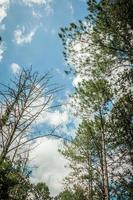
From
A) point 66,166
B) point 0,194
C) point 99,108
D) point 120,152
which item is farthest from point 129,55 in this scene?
point 66,166

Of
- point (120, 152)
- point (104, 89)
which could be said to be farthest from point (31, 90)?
point (120, 152)

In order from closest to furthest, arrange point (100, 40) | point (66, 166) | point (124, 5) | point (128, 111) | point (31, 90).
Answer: point (31, 90) → point (124, 5) → point (100, 40) → point (128, 111) → point (66, 166)

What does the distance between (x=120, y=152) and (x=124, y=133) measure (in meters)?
1.22

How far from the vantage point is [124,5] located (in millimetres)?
13711

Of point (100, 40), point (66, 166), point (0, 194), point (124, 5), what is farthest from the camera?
point (66, 166)

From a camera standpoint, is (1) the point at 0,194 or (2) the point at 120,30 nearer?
(1) the point at 0,194

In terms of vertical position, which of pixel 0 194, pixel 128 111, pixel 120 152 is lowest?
pixel 0 194

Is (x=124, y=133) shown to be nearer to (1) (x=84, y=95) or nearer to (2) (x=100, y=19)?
(1) (x=84, y=95)

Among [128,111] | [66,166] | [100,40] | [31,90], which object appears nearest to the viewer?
[31,90]

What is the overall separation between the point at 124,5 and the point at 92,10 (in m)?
1.74

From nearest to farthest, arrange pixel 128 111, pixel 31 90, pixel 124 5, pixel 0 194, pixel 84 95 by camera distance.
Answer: pixel 0 194, pixel 31 90, pixel 124 5, pixel 128 111, pixel 84 95

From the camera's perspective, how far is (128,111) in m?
17.5

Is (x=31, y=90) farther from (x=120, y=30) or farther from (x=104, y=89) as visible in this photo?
(x=104, y=89)

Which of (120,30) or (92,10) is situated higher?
(92,10)
